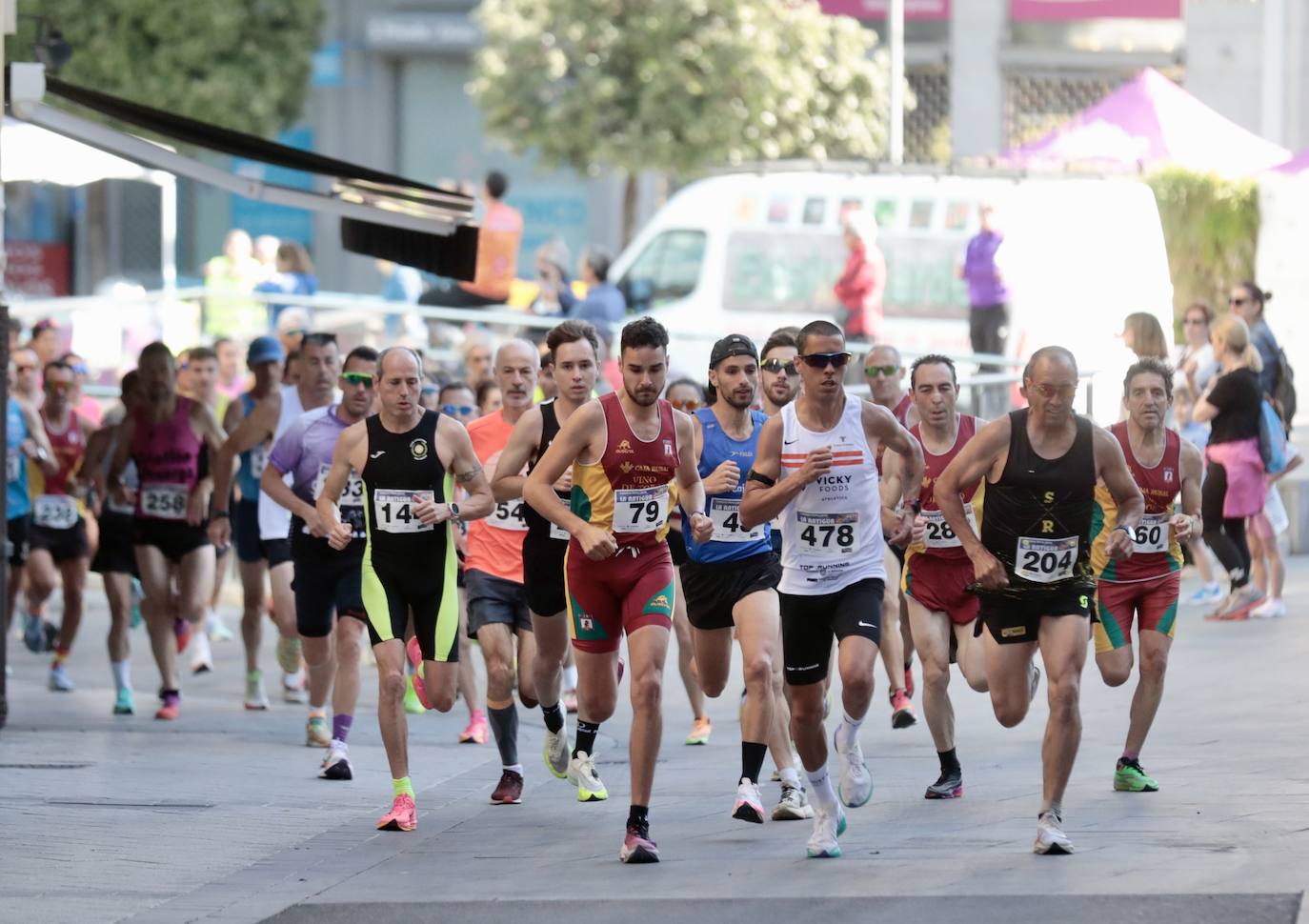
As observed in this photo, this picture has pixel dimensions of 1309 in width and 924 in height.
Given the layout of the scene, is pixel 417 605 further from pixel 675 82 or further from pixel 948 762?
pixel 675 82

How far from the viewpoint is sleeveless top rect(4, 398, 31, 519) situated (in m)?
14.4

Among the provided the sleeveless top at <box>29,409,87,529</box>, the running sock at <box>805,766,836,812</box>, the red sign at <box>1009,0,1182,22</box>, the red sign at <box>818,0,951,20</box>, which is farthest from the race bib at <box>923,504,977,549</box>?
the red sign at <box>1009,0,1182,22</box>

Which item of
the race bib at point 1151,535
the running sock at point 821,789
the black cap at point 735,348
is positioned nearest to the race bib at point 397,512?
the black cap at point 735,348

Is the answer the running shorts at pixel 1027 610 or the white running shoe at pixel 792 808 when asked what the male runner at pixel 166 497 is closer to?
the white running shoe at pixel 792 808

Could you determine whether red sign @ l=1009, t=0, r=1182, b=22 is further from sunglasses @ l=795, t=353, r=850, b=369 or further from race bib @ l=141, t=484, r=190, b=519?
sunglasses @ l=795, t=353, r=850, b=369

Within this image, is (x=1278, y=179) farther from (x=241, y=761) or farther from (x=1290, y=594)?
(x=241, y=761)

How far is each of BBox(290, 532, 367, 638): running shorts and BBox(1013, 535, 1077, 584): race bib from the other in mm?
3874

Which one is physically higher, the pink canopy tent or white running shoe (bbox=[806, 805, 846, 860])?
the pink canopy tent

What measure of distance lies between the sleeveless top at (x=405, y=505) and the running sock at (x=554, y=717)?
32.0 inches

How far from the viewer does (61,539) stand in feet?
48.5

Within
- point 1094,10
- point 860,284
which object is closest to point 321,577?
point 860,284

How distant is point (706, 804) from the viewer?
9.91 m

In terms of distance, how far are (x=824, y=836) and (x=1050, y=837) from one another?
806 millimetres

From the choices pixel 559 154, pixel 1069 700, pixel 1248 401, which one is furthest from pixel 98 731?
pixel 559 154
